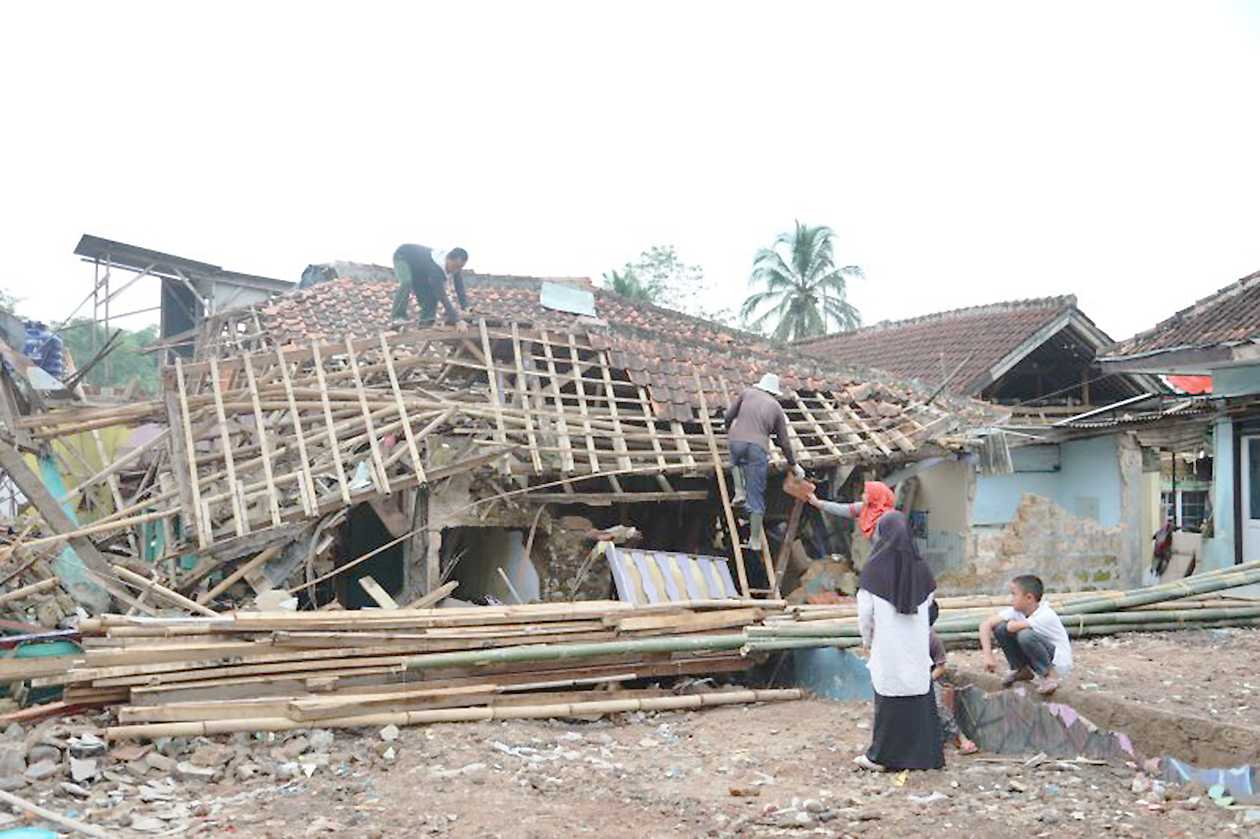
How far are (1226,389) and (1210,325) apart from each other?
1.01m

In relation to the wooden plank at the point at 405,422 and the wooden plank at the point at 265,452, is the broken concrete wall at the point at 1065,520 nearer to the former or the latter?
the wooden plank at the point at 405,422

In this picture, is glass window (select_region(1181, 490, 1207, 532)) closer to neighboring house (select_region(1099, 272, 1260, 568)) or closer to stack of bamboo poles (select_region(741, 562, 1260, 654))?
neighboring house (select_region(1099, 272, 1260, 568))

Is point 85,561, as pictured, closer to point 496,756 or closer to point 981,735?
point 496,756

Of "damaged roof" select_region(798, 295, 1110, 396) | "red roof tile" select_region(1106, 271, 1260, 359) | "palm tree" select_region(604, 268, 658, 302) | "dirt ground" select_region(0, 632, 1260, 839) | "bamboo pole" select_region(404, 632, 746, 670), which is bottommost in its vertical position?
"dirt ground" select_region(0, 632, 1260, 839)

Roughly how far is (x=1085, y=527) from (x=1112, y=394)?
6.00 meters

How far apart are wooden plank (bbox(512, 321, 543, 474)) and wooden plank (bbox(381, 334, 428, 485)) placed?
102 cm

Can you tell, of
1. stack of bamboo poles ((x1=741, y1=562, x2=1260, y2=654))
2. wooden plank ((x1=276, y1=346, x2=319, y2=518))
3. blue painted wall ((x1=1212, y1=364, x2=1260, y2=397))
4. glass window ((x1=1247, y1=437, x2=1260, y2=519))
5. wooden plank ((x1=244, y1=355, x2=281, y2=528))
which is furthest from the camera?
glass window ((x1=1247, y1=437, x2=1260, y2=519))

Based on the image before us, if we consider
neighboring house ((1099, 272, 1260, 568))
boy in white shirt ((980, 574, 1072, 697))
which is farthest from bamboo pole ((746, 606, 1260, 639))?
neighboring house ((1099, 272, 1260, 568))

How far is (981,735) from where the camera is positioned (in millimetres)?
5758

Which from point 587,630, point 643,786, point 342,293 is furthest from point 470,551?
point 342,293

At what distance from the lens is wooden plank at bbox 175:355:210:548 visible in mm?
7434

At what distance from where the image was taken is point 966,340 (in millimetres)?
18656

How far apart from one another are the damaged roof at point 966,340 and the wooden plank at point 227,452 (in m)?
8.65

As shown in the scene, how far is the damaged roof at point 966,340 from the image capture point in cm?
1670
